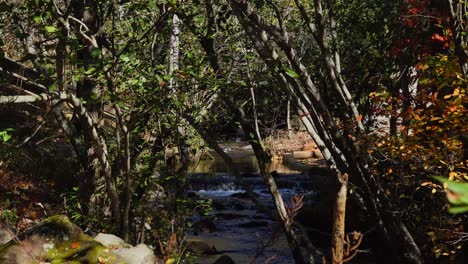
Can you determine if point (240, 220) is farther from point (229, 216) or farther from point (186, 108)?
point (186, 108)

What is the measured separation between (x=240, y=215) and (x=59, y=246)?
10.7 metres

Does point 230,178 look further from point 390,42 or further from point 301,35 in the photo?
point 390,42

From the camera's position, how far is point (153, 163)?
7352mm

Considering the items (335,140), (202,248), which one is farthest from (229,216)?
(335,140)

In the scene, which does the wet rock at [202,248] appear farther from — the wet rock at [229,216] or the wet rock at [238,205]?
the wet rock at [238,205]

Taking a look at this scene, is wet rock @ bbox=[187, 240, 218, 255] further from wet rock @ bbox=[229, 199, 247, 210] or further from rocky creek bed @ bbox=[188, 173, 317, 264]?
wet rock @ bbox=[229, 199, 247, 210]

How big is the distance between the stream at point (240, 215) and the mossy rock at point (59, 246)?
2438 millimetres

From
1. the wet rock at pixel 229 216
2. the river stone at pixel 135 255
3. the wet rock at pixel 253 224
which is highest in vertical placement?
the river stone at pixel 135 255

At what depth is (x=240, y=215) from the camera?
15523 millimetres

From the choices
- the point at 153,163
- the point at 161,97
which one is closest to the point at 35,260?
the point at 161,97

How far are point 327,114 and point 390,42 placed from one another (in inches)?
212

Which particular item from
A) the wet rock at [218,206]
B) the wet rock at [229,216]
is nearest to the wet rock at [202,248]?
the wet rock at [229,216]

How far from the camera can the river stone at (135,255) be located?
197 inches

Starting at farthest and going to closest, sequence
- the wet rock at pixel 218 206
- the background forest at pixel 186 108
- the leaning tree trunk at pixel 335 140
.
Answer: the wet rock at pixel 218 206 → the leaning tree trunk at pixel 335 140 → the background forest at pixel 186 108
